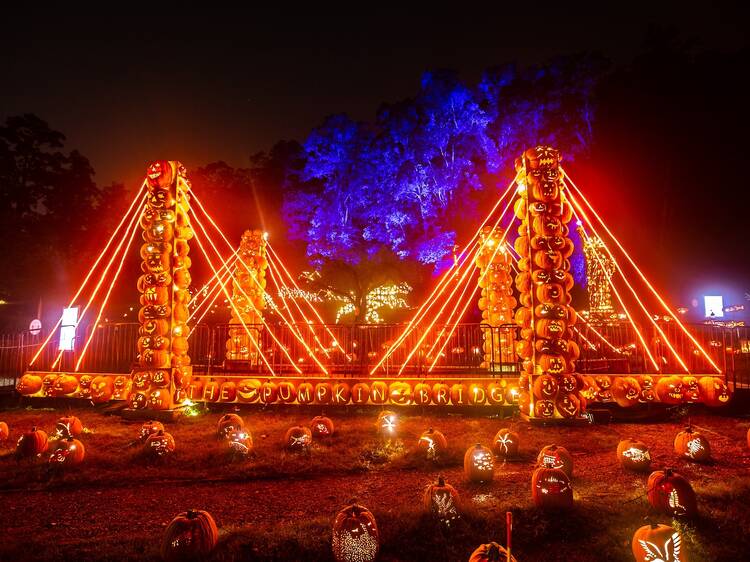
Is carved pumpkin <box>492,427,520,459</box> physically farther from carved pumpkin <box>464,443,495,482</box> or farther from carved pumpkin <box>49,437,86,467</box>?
carved pumpkin <box>49,437,86,467</box>

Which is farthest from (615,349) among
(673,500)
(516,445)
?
(673,500)

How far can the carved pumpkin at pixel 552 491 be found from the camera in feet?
17.6

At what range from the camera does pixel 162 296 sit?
10680 millimetres

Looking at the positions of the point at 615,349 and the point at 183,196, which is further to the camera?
the point at 615,349

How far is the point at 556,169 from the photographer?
9836 millimetres

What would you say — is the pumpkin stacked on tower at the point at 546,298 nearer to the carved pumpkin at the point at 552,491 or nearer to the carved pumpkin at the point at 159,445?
the carved pumpkin at the point at 552,491

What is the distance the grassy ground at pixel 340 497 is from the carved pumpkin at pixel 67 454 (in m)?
0.19

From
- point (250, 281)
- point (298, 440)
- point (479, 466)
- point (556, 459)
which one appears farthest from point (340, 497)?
point (250, 281)

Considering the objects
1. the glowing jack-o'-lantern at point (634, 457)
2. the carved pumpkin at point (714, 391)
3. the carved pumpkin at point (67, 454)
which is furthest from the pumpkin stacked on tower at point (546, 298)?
the carved pumpkin at point (67, 454)

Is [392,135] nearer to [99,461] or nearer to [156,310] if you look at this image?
[156,310]

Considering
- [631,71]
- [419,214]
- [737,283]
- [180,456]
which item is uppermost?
[631,71]

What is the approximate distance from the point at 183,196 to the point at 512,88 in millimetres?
14362

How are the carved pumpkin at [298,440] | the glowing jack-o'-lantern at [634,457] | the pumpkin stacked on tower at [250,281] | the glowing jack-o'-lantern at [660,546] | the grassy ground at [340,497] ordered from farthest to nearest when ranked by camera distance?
the pumpkin stacked on tower at [250,281] < the carved pumpkin at [298,440] < the glowing jack-o'-lantern at [634,457] < the grassy ground at [340,497] < the glowing jack-o'-lantern at [660,546]

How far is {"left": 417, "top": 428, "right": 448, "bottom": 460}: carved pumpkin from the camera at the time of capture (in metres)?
7.45
